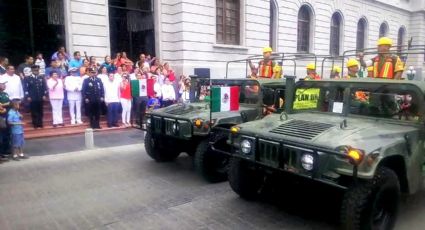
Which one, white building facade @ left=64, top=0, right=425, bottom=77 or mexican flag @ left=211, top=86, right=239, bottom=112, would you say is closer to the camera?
mexican flag @ left=211, top=86, right=239, bottom=112

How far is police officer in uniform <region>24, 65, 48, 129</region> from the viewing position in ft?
34.1

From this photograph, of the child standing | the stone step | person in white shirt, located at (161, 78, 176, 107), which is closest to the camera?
the child standing

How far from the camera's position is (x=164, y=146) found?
734cm

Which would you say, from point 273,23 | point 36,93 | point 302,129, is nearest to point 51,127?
point 36,93

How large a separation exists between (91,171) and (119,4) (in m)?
10.9

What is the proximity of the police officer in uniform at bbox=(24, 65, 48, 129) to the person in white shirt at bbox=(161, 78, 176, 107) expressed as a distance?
402 centimetres

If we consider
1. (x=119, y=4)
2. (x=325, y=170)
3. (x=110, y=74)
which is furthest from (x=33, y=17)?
(x=325, y=170)

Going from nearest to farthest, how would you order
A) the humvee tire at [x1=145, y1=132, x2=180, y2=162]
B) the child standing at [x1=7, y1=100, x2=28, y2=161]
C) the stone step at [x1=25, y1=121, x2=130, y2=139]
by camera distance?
the humvee tire at [x1=145, y1=132, x2=180, y2=162]
the child standing at [x1=7, y1=100, x2=28, y2=161]
the stone step at [x1=25, y1=121, x2=130, y2=139]

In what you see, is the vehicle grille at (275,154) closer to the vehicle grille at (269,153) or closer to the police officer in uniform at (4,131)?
the vehicle grille at (269,153)

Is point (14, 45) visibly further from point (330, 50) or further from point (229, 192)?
point (330, 50)

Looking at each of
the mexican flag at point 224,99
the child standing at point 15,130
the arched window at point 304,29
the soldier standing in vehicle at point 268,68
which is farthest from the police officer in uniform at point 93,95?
the arched window at point 304,29

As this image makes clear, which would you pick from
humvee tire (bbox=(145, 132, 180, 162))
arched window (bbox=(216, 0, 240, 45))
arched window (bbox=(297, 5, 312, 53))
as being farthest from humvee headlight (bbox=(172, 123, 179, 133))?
arched window (bbox=(297, 5, 312, 53))

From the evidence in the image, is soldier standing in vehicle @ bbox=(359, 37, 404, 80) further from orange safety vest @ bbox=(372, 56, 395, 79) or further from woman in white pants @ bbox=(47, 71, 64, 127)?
woman in white pants @ bbox=(47, 71, 64, 127)

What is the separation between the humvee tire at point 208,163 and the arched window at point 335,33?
2190 cm
